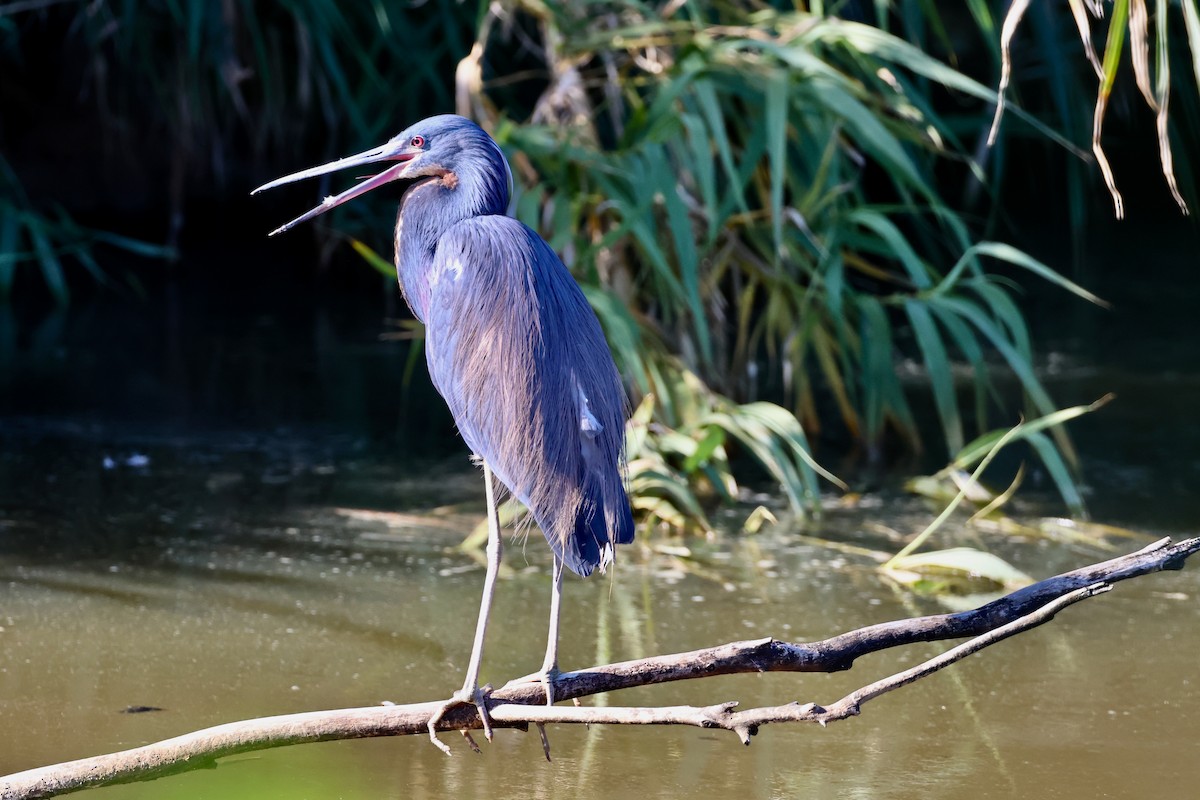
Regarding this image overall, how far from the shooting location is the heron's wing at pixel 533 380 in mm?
1849

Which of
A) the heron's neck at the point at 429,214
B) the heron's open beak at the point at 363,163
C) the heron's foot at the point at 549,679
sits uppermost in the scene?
the heron's open beak at the point at 363,163

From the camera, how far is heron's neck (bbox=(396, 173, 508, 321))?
201 cm

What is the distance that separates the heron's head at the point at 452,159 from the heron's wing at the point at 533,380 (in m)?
0.05

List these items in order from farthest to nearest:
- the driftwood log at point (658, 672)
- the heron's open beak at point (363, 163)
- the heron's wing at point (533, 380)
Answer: the heron's open beak at point (363, 163) < the heron's wing at point (533, 380) < the driftwood log at point (658, 672)

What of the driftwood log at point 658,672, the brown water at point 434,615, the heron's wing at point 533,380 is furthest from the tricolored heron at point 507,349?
the brown water at point 434,615

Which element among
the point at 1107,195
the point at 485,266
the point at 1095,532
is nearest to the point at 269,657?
the point at 485,266

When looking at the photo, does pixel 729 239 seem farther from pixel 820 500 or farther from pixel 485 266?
pixel 485 266

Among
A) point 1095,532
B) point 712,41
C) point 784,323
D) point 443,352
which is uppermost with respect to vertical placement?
point 712,41

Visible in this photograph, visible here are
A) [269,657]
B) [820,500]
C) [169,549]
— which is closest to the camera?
[269,657]

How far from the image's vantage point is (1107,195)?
6781mm

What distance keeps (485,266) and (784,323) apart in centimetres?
178

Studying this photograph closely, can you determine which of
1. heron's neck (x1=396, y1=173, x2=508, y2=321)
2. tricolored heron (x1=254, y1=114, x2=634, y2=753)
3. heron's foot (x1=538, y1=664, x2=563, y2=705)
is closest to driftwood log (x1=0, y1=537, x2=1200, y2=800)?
heron's foot (x1=538, y1=664, x2=563, y2=705)

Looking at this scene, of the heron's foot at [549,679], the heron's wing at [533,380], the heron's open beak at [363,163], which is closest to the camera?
the heron's foot at [549,679]

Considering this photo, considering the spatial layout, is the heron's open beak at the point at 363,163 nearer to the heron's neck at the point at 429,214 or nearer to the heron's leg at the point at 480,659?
the heron's neck at the point at 429,214
